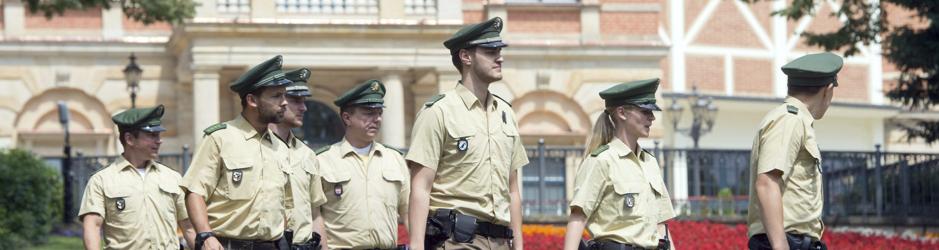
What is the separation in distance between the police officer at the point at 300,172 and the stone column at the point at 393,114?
25.4 m

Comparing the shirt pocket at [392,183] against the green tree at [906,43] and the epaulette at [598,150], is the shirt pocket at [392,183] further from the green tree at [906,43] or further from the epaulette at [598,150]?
the green tree at [906,43]

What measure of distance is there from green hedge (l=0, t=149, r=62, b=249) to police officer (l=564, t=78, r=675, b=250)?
12781 millimetres

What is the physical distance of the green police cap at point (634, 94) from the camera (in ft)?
37.2

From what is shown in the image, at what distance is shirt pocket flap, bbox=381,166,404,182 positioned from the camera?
1354cm

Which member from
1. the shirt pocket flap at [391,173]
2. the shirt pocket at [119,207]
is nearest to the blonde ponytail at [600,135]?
the shirt pocket flap at [391,173]

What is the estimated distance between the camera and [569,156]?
104 feet

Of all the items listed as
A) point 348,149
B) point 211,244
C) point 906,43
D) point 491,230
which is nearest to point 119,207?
point 348,149

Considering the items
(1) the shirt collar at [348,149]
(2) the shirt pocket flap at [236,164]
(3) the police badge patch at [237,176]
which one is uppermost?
(2) the shirt pocket flap at [236,164]

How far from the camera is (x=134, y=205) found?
1335 cm

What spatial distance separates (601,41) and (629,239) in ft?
98.7

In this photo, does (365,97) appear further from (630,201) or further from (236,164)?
(630,201)

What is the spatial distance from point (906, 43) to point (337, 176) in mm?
14884

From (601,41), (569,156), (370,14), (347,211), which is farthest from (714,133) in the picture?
(347,211)

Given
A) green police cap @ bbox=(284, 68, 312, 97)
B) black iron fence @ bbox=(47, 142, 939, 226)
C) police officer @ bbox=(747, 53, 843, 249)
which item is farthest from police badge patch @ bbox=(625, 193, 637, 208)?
black iron fence @ bbox=(47, 142, 939, 226)
